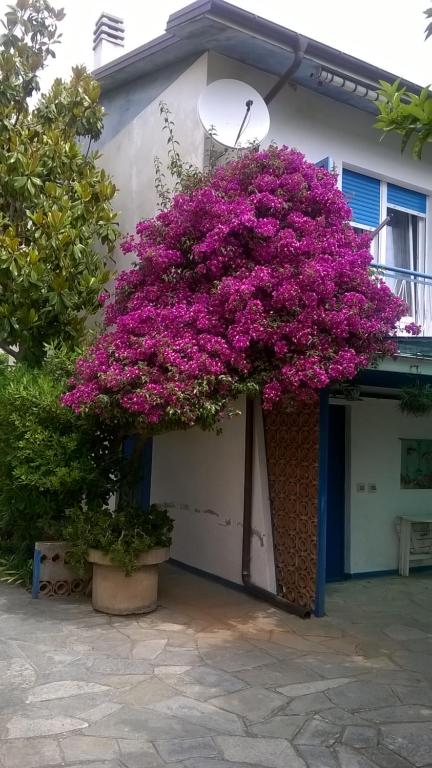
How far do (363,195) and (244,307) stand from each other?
4.63 m

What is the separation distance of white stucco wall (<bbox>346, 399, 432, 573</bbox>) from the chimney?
7.24 meters

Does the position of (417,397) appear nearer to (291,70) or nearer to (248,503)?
(248,503)

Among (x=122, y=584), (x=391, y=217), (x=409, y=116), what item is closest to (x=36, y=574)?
(x=122, y=584)

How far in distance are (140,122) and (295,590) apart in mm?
6807

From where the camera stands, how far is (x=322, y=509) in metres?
6.99

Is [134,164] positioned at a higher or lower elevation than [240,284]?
higher

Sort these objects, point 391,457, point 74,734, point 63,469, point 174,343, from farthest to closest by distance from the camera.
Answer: point 391,457, point 63,469, point 174,343, point 74,734

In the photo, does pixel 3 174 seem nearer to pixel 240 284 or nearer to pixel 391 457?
pixel 240 284

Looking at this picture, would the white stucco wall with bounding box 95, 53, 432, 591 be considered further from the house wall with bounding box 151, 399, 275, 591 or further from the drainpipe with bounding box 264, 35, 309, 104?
the drainpipe with bounding box 264, 35, 309, 104

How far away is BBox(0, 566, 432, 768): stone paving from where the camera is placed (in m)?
4.02

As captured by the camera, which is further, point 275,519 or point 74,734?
point 275,519

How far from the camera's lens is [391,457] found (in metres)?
9.44

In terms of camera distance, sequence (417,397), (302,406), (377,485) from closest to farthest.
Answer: (302,406) < (417,397) < (377,485)

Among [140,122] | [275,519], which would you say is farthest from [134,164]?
[275,519]
